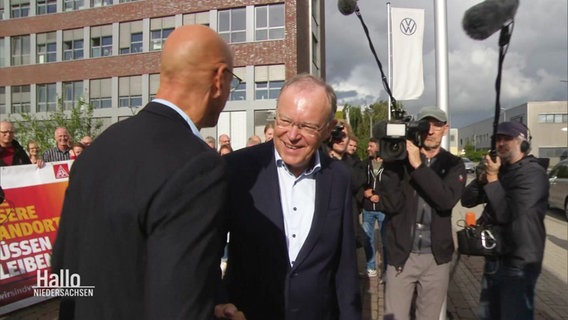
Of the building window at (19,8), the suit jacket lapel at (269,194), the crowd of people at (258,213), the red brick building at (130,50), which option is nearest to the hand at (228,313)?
the crowd of people at (258,213)

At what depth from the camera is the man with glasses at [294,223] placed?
2.00 m

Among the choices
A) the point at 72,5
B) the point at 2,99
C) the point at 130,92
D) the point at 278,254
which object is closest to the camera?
Answer: the point at 278,254

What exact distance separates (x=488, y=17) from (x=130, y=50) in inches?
1305

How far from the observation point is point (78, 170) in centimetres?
126

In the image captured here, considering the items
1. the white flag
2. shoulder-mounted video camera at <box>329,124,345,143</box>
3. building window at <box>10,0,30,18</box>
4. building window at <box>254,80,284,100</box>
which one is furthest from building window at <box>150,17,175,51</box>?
shoulder-mounted video camera at <box>329,124,345,143</box>

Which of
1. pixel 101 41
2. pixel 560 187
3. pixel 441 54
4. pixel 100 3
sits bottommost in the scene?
pixel 560 187

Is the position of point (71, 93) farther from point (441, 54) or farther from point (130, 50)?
point (441, 54)

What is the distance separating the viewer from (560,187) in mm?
12086

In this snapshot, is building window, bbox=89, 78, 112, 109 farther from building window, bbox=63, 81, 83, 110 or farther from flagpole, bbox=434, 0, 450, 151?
flagpole, bbox=434, 0, 450, 151

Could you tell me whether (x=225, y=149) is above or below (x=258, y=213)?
above

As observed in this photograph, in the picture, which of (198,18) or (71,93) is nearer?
(198,18)

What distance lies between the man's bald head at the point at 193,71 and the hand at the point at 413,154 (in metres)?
1.90

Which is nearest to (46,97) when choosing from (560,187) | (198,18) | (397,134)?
(198,18)

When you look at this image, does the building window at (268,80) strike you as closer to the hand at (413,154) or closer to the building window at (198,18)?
the building window at (198,18)
